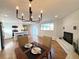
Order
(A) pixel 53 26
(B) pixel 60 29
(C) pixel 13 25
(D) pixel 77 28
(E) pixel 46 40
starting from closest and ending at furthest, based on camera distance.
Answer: (E) pixel 46 40 < (D) pixel 77 28 < (B) pixel 60 29 < (A) pixel 53 26 < (C) pixel 13 25

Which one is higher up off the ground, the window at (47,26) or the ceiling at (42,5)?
the ceiling at (42,5)

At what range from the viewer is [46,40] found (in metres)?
4.30

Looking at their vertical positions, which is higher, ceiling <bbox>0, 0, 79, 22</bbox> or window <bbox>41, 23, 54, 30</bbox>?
ceiling <bbox>0, 0, 79, 22</bbox>

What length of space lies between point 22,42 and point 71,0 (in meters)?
2.89

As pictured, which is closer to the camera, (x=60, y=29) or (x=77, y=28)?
(x=77, y=28)

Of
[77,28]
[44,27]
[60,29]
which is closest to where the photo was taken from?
[77,28]

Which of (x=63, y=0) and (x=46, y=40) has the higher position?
(x=63, y=0)

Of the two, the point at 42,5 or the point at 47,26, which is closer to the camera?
the point at 42,5

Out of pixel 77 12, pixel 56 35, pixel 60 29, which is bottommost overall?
pixel 56 35

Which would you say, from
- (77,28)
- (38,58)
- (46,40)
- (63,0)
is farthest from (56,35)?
(38,58)

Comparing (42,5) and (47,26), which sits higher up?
(42,5)

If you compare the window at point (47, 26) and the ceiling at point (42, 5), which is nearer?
the ceiling at point (42, 5)

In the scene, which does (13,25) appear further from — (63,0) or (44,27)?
(63,0)

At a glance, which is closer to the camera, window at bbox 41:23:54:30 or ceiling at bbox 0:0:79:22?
ceiling at bbox 0:0:79:22
